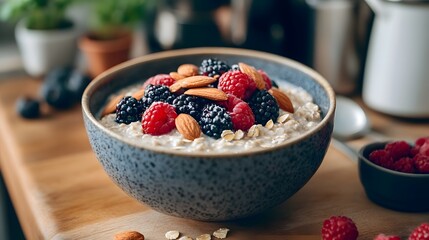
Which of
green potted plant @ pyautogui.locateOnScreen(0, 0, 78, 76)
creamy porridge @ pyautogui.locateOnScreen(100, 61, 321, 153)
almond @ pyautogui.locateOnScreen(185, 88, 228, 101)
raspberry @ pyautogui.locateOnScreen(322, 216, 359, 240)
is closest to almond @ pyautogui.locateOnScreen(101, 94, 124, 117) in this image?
creamy porridge @ pyautogui.locateOnScreen(100, 61, 321, 153)

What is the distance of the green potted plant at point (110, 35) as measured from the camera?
4.09ft

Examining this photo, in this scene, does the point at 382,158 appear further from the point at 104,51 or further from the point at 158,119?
the point at 104,51

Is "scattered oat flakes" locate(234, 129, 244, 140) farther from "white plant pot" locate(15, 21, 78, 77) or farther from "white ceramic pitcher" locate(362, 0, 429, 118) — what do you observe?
"white plant pot" locate(15, 21, 78, 77)

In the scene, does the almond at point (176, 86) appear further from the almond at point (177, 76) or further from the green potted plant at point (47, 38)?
the green potted plant at point (47, 38)

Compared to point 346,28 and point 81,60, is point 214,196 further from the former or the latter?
point 81,60

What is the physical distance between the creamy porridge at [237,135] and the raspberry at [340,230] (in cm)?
12

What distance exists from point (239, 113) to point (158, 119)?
10 centimetres

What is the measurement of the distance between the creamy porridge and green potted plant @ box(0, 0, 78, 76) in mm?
521

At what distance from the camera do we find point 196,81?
79 cm

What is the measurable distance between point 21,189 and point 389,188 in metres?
0.55

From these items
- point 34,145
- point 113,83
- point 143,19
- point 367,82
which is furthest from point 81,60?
point 367,82

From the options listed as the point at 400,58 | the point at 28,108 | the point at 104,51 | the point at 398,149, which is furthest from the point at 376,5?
the point at 28,108

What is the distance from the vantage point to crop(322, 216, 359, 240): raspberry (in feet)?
2.37

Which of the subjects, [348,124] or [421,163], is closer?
[421,163]
